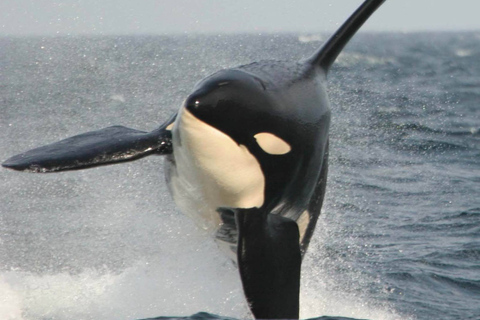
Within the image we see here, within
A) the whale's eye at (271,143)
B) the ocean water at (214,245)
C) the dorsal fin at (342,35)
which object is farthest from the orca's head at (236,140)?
the ocean water at (214,245)

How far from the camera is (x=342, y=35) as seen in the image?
7.92 metres

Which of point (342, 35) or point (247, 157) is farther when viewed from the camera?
point (342, 35)

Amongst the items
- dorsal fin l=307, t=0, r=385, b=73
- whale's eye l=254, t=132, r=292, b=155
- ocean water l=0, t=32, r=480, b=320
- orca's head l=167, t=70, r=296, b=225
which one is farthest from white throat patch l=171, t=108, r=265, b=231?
dorsal fin l=307, t=0, r=385, b=73

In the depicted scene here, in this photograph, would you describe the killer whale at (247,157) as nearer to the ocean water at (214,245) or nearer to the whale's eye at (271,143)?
the whale's eye at (271,143)

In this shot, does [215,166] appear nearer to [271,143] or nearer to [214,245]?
[271,143]

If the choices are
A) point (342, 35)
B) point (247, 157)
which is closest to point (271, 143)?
point (247, 157)

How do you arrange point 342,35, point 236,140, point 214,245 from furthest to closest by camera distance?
point 214,245 → point 342,35 → point 236,140

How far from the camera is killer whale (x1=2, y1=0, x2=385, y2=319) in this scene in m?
6.57

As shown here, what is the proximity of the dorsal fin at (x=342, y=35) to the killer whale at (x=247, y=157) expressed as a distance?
1.49ft

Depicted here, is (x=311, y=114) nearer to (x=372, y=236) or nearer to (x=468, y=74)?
(x=372, y=236)

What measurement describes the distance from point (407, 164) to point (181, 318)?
12821 millimetres

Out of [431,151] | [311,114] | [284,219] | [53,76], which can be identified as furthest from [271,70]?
[53,76]

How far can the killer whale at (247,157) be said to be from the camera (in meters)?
6.57

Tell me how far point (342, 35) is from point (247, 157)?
1927mm
